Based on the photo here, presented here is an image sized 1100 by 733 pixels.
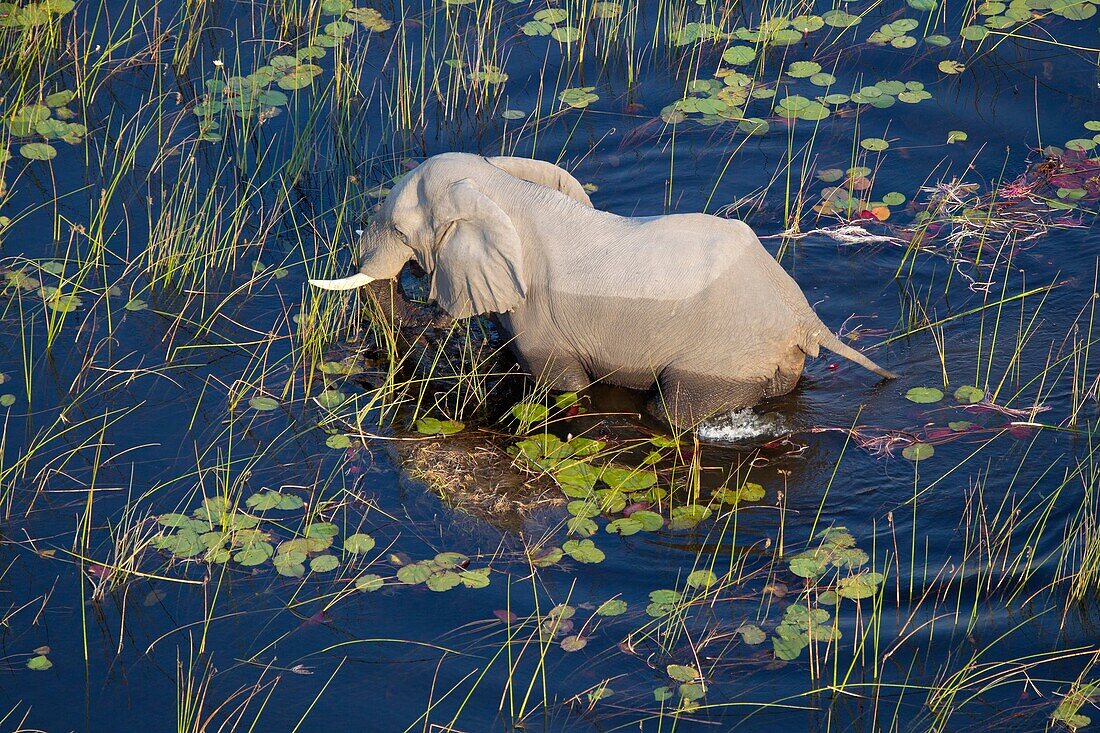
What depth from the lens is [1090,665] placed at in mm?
5203

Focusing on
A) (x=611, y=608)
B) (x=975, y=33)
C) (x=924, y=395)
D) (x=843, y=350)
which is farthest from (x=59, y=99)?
(x=975, y=33)

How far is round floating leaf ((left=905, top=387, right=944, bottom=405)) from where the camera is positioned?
22.4 feet

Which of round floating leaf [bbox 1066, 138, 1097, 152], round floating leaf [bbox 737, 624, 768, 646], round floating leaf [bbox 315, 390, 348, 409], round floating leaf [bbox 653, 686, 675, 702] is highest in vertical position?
round floating leaf [bbox 1066, 138, 1097, 152]

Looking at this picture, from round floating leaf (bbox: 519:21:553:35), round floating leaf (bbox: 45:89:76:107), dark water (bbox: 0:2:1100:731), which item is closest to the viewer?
dark water (bbox: 0:2:1100:731)

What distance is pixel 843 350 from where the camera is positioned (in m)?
6.74

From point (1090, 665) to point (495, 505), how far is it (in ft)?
8.90

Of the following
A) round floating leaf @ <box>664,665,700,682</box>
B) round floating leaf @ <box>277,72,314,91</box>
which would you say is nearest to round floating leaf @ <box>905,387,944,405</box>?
round floating leaf @ <box>664,665,700,682</box>

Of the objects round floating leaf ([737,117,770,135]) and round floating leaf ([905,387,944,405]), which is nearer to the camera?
round floating leaf ([905,387,944,405])

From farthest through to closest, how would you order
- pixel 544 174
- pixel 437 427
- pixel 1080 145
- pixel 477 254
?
pixel 1080 145 → pixel 544 174 → pixel 437 427 → pixel 477 254

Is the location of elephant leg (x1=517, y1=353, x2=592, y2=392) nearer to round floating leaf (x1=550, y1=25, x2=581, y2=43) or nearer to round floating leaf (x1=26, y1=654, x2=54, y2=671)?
round floating leaf (x1=26, y1=654, x2=54, y2=671)

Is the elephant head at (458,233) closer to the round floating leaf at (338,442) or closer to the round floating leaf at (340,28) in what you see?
the round floating leaf at (338,442)

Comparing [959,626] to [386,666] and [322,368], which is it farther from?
[322,368]

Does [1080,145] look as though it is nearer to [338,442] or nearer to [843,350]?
[843,350]

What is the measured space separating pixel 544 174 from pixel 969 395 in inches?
99.4
